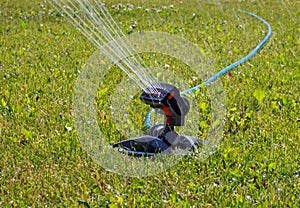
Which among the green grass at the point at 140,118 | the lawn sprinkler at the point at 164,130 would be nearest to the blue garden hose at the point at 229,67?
the green grass at the point at 140,118

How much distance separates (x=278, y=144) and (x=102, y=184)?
1.01 metres

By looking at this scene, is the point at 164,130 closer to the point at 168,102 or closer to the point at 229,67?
the point at 168,102

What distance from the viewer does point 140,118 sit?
3.39 m

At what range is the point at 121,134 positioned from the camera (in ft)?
10.3

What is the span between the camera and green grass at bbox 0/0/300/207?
2.42 meters

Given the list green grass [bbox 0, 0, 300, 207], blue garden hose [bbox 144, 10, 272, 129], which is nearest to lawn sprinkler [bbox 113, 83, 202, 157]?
green grass [bbox 0, 0, 300, 207]

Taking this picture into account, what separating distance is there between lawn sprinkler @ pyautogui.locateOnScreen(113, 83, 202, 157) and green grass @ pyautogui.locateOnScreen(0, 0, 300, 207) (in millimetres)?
124

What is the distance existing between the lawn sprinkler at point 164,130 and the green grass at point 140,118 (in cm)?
12

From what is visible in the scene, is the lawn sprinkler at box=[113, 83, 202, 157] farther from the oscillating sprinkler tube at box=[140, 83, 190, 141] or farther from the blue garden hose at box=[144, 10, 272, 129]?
the blue garden hose at box=[144, 10, 272, 129]

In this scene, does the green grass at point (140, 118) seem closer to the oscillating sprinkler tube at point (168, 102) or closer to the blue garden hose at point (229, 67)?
the blue garden hose at point (229, 67)

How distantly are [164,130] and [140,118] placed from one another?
0.58 metres

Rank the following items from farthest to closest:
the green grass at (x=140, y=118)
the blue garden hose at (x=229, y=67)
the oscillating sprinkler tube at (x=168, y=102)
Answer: the blue garden hose at (x=229, y=67) < the oscillating sprinkler tube at (x=168, y=102) < the green grass at (x=140, y=118)

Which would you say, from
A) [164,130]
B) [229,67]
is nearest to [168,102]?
[164,130]

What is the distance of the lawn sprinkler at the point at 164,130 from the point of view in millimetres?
2682
